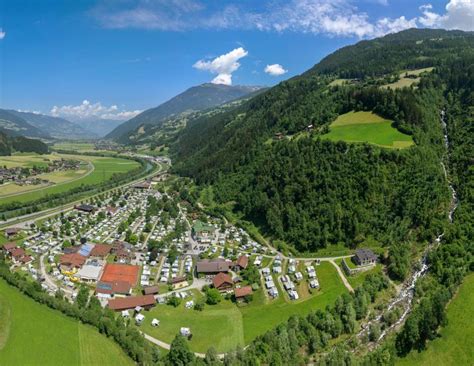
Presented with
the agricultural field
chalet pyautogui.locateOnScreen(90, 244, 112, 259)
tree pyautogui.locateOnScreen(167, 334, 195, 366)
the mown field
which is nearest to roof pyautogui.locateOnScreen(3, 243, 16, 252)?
chalet pyautogui.locateOnScreen(90, 244, 112, 259)

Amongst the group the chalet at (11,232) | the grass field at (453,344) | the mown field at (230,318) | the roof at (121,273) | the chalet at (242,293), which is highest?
the chalet at (11,232)

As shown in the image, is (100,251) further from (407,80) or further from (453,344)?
(407,80)

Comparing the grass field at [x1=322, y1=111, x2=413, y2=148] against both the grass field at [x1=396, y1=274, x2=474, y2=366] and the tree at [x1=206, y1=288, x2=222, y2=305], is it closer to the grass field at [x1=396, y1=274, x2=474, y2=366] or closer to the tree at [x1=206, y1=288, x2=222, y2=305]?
the grass field at [x1=396, y1=274, x2=474, y2=366]

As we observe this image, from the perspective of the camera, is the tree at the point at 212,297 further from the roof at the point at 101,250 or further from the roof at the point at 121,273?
the roof at the point at 101,250

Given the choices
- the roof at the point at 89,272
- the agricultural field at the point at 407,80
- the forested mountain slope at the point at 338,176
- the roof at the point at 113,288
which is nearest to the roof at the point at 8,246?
the roof at the point at 89,272

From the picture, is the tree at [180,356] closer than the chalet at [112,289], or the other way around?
the tree at [180,356]

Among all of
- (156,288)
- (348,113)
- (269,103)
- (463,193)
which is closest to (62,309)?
(156,288)

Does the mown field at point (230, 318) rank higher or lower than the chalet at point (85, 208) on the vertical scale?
lower
